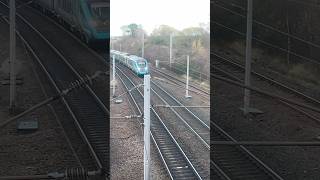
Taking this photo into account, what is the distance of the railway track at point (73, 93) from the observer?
4547 millimetres

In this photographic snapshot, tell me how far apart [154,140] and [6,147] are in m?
1.34

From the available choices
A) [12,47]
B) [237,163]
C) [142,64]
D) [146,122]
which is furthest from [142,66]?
[237,163]

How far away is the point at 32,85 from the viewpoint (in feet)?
15.0

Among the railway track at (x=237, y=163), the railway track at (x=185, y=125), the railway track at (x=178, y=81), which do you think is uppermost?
the railway track at (x=178, y=81)

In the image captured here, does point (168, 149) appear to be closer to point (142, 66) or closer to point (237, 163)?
point (142, 66)

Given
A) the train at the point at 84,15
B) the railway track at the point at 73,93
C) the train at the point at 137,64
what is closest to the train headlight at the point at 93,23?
the train at the point at 84,15

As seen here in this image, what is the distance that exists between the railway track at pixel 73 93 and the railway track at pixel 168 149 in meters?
0.46

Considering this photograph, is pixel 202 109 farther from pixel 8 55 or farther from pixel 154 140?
pixel 8 55

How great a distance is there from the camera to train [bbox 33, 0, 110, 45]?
4.43 meters

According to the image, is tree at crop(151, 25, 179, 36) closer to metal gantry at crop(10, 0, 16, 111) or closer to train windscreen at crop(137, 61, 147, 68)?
train windscreen at crop(137, 61, 147, 68)

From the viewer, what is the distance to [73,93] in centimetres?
459

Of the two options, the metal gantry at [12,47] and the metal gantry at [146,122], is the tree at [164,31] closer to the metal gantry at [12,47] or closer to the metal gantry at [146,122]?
the metal gantry at [146,122]

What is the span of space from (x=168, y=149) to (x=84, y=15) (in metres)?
1.51

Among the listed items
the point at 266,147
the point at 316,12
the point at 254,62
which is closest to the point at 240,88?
the point at 254,62
